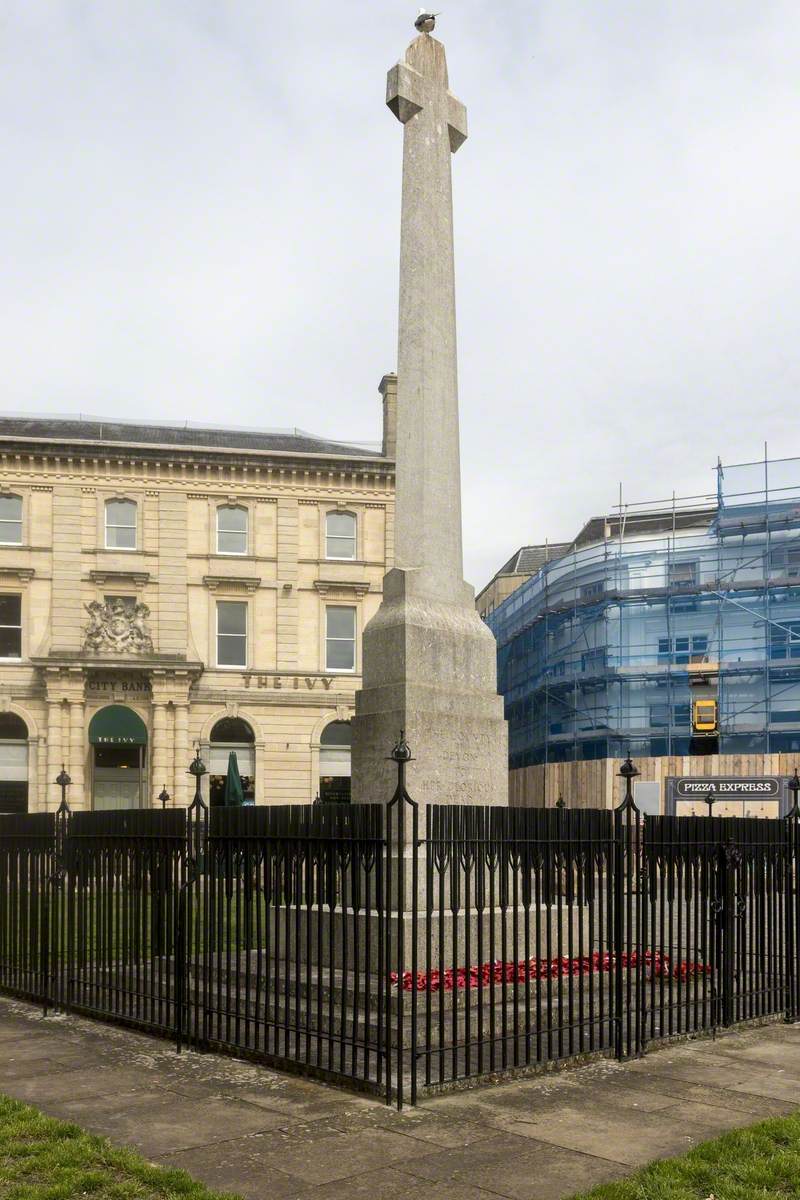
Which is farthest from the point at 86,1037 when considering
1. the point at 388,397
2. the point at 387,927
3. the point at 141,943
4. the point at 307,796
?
the point at 388,397

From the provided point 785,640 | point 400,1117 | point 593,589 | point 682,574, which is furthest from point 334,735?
point 400,1117

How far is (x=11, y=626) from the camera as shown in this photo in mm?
42438

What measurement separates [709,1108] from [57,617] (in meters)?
37.3

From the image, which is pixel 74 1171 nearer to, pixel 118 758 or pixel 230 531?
pixel 118 758

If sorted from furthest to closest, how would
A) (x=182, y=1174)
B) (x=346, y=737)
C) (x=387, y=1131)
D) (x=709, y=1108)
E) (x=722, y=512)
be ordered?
(x=346, y=737) < (x=722, y=512) < (x=709, y=1108) < (x=387, y=1131) < (x=182, y=1174)

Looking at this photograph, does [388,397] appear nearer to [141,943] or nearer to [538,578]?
[538,578]

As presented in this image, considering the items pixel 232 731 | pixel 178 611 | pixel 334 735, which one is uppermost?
pixel 178 611

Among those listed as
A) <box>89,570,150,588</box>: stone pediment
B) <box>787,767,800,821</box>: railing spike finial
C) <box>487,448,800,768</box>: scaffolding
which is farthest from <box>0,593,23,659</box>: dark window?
<box>787,767,800,821</box>: railing spike finial

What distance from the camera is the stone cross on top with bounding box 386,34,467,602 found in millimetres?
12953

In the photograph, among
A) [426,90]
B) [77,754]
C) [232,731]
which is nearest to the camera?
[426,90]

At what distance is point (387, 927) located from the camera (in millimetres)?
8188

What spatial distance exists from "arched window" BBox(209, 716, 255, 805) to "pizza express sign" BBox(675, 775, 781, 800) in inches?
590

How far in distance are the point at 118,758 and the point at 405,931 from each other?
111ft

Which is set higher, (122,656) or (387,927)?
(122,656)
